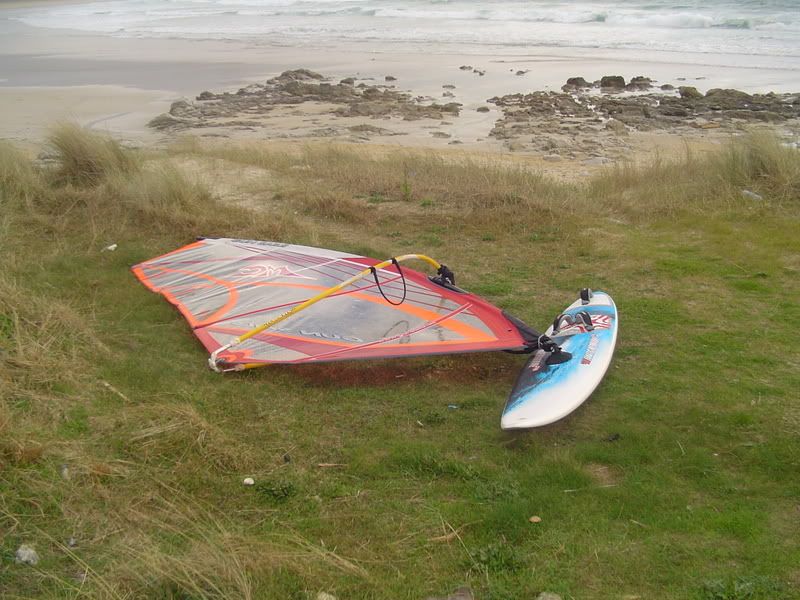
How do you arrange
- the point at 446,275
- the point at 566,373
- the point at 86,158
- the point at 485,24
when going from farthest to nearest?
the point at 485,24, the point at 86,158, the point at 446,275, the point at 566,373

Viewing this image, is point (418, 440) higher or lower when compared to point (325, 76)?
lower

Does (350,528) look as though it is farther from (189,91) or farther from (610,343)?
(189,91)

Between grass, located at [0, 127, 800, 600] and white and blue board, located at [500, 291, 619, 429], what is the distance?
0.15m

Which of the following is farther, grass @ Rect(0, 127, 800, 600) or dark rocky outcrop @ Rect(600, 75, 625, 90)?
dark rocky outcrop @ Rect(600, 75, 625, 90)

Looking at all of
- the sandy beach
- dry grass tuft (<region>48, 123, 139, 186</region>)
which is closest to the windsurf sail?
dry grass tuft (<region>48, 123, 139, 186</region>)

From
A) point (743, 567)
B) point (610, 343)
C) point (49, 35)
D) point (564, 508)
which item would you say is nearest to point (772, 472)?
point (743, 567)

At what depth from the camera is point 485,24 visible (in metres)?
30.8

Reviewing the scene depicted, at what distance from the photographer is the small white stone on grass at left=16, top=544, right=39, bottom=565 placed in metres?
2.96

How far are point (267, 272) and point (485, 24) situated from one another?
2730 cm

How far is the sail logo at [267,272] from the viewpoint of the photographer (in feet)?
20.7

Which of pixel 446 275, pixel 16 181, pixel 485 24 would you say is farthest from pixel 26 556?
pixel 485 24

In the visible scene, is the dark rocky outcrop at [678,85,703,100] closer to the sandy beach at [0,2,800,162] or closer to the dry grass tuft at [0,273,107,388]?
the sandy beach at [0,2,800,162]

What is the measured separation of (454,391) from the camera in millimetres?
4895

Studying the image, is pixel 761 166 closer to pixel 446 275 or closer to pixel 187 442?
pixel 446 275
